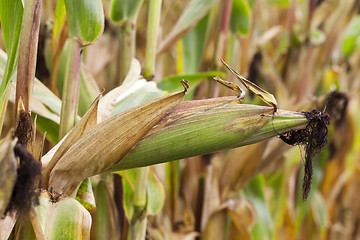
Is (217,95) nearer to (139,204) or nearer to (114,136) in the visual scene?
(139,204)

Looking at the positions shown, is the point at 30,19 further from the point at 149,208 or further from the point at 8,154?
the point at 149,208

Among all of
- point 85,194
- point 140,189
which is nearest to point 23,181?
point 85,194

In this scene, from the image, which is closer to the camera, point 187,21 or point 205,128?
point 205,128

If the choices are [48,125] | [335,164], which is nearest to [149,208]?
[48,125]

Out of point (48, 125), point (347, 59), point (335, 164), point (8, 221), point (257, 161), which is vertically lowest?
point (8, 221)

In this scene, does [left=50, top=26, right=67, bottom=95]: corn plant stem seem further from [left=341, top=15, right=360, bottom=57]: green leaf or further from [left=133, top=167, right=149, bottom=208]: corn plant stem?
[left=341, top=15, right=360, bottom=57]: green leaf

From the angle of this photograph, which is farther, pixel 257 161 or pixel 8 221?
pixel 257 161

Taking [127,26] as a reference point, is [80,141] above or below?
below

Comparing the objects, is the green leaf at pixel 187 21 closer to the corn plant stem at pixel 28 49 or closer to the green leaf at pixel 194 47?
the green leaf at pixel 194 47
